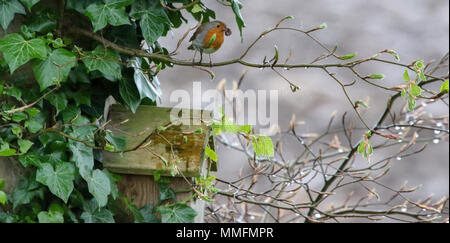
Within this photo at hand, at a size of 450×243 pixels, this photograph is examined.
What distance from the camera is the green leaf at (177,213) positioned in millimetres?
1765

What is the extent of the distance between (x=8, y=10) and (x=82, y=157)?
0.47m

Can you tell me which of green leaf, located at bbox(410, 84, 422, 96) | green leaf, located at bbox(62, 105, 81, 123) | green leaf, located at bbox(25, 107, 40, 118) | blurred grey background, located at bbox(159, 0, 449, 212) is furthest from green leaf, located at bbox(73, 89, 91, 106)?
blurred grey background, located at bbox(159, 0, 449, 212)

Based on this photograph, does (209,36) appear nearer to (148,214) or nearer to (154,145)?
(154,145)

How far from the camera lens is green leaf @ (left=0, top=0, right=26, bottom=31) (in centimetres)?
158

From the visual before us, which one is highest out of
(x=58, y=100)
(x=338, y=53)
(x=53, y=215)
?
(x=338, y=53)

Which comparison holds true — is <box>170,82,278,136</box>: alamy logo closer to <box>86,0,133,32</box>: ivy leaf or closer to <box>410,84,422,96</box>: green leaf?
<box>86,0,133,32</box>: ivy leaf

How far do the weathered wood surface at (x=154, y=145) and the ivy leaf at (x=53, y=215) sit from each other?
199mm

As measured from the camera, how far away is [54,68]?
160cm

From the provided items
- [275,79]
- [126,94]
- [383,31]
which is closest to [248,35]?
[275,79]

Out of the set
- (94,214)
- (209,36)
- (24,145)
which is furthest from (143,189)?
(209,36)

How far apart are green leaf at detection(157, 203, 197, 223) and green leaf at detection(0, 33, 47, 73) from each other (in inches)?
23.6

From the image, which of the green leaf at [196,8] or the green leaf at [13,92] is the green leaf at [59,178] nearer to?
the green leaf at [13,92]
